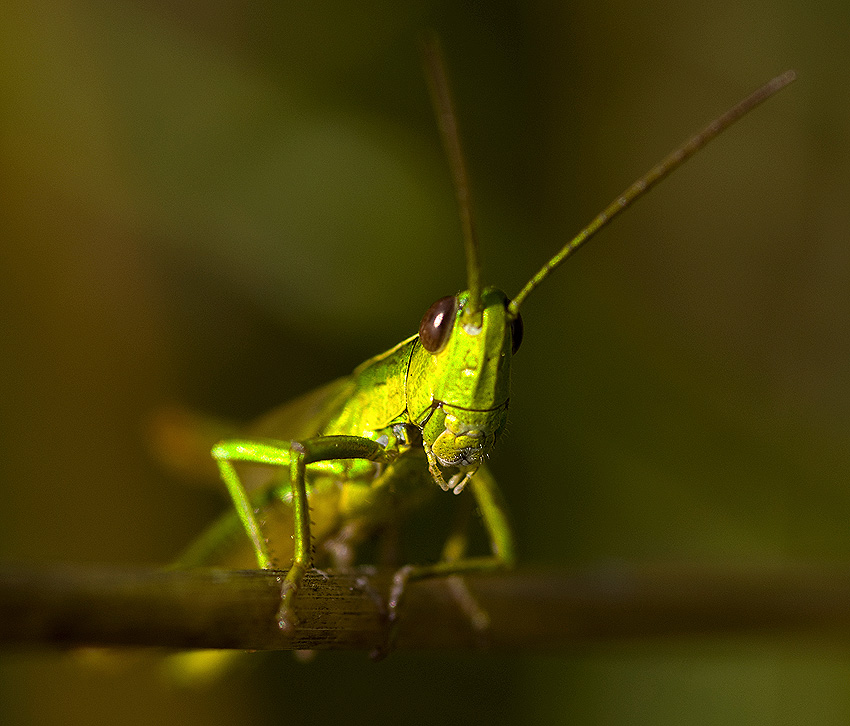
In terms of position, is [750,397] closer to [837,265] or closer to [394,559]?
[837,265]

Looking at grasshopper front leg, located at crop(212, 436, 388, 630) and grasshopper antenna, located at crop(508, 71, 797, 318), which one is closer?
grasshopper antenna, located at crop(508, 71, 797, 318)

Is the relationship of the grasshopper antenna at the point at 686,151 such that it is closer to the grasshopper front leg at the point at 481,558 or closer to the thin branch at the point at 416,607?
the grasshopper front leg at the point at 481,558

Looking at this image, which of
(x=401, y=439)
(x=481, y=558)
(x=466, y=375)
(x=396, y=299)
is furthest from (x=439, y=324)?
(x=396, y=299)

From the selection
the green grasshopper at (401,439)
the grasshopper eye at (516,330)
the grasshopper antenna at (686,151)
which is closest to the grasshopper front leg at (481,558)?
the green grasshopper at (401,439)

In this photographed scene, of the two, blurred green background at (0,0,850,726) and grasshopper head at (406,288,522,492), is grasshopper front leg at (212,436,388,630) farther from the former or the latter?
blurred green background at (0,0,850,726)

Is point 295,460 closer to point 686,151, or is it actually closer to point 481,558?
point 481,558

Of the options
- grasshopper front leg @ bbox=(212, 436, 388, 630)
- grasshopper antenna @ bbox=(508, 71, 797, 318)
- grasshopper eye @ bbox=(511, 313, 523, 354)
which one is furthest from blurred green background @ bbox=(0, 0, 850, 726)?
grasshopper antenna @ bbox=(508, 71, 797, 318)
